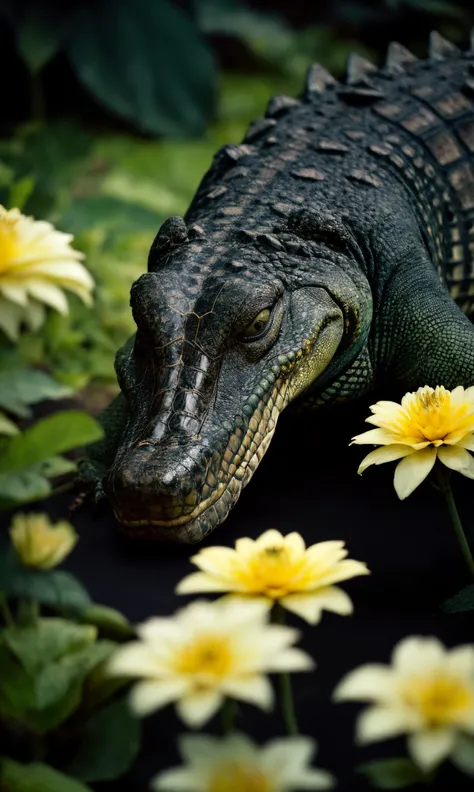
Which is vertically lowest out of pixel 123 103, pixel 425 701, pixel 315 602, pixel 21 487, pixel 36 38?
pixel 425 701

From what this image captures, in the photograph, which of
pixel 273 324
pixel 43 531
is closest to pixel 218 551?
pixel 43 531

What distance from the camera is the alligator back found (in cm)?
424

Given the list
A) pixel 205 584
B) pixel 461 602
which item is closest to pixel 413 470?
pixel 461 602

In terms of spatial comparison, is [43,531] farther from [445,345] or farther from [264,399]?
[445,345]

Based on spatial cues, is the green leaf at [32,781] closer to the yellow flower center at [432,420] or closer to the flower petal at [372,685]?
the flower petal at [372,685]

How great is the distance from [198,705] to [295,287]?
221cm

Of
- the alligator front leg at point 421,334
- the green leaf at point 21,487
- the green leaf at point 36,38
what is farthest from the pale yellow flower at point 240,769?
the green leaf at point 36,38

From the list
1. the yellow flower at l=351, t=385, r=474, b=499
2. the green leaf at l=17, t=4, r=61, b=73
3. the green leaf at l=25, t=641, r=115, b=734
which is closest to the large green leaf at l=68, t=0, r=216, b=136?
the green leaf at l=17, t=4, r=61, b=73

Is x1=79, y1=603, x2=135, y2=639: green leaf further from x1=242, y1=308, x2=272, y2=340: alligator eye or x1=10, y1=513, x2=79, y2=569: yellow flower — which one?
x1=242, y1=308, x2=272, y2=340: alligator eye

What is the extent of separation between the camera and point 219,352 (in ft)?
11.2

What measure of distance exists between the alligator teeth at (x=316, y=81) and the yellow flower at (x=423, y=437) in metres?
2.76

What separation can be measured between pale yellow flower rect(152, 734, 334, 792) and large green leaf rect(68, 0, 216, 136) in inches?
277

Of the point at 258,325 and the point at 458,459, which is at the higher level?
the point at 258,325

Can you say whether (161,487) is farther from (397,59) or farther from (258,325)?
(397,59)
